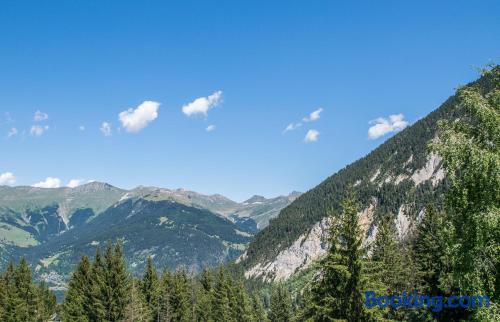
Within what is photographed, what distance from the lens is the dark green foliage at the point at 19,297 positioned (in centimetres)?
5900

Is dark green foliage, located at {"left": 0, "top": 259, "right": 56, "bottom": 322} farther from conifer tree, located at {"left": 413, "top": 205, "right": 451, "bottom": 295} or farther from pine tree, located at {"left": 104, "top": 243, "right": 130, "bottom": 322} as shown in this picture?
conifer tree, located at {"left": 413, "top": 205, "right": 451, "bottom": 295}

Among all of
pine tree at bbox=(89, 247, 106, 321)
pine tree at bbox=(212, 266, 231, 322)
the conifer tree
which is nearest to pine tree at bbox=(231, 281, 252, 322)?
pine tree at bbox=(212, 266, 231, 322)

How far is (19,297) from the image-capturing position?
6525 cm

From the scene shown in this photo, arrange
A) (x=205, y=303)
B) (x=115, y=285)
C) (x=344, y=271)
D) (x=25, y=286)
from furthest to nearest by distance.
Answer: (x=205, y=303) < (x=25, y=286) < (x=115, y=285) < (x=344, y=271)

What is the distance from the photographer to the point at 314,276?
90.1 feet

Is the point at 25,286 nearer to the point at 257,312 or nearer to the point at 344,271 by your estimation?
the point at 257,312

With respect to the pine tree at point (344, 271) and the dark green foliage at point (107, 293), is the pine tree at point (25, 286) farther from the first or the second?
the pine tree at point (344, 271)

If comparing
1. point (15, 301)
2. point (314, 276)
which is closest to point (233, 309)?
point (15, 301)

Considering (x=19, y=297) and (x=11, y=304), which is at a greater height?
(x=19, y=297)

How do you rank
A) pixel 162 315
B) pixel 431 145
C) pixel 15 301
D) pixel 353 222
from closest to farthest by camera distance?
pixel 431 145, pixel 353 222, pixel 15 301, pixel 162 315

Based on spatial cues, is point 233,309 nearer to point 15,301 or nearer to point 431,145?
point 15,301

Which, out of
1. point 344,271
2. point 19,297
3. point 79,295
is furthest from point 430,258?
point 19,297

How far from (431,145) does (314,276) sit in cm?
1085

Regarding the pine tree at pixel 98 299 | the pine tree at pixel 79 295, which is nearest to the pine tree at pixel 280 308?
the pine tree at pixel 79 295
